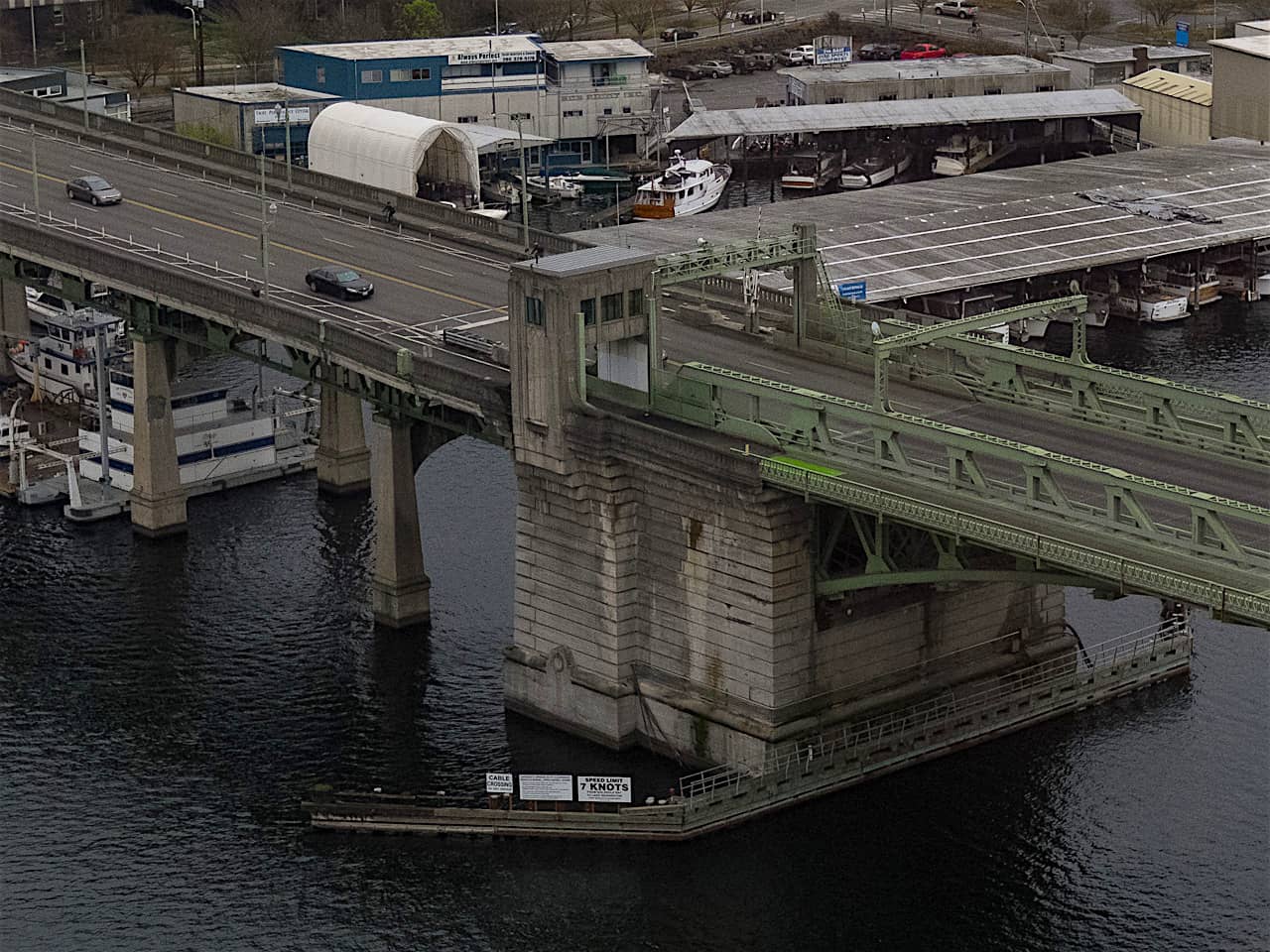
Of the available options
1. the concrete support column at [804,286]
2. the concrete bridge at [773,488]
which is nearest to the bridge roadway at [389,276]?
the concrete bridge at [773,488]

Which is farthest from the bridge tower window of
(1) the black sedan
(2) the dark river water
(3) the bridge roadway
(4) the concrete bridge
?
(1) the black sedan

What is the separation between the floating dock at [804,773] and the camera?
358 ft

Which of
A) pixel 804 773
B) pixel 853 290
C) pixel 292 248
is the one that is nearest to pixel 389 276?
pixel 292 248

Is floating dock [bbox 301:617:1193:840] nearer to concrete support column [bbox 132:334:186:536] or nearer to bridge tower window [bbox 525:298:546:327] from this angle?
bridge tower window [bbox 525:298:546:327]

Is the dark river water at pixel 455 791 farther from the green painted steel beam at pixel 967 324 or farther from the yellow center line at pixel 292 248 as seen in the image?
the green painted steel beam at pixel 967 324

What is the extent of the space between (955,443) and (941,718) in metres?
19.2

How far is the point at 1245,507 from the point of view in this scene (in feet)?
303

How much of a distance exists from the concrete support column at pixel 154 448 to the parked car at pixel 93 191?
51.6ft

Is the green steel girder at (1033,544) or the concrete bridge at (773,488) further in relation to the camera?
the concrete bridge at (773,488)

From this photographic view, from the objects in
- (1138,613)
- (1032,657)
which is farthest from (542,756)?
(1138,613)

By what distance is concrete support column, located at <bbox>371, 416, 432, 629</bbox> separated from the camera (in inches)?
5153

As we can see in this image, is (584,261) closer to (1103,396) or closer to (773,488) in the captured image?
(773,488)

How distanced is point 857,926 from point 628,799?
13.4 meters

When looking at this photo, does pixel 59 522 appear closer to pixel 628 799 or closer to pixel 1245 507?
pixel 628 799
